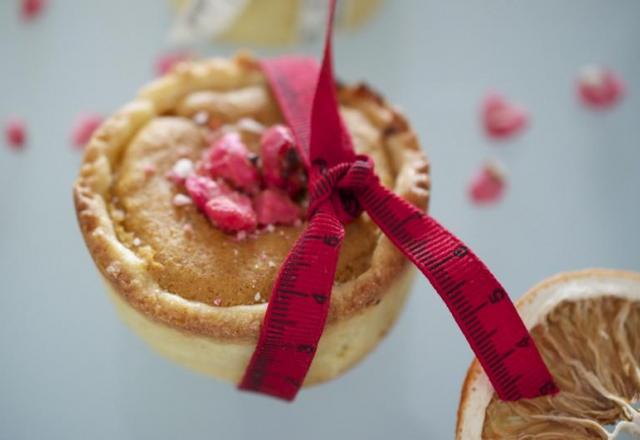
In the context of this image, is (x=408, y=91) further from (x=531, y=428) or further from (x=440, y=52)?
(x=531, y=428)

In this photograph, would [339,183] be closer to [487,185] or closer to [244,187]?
[244,187]

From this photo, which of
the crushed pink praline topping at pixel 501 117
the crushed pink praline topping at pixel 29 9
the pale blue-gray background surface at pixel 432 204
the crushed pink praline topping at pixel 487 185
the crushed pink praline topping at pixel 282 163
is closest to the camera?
the crushed pink praline topping at pixel 282 163

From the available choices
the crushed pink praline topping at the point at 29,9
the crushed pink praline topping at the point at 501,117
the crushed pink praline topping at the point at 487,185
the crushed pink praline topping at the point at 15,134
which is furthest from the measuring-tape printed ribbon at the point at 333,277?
the crushed pink praline topping at the point at 29,9

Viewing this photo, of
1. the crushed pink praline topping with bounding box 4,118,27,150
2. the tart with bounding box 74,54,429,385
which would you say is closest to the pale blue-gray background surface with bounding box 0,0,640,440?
the crushed pink praline topping with bounding box 4,118,27,150

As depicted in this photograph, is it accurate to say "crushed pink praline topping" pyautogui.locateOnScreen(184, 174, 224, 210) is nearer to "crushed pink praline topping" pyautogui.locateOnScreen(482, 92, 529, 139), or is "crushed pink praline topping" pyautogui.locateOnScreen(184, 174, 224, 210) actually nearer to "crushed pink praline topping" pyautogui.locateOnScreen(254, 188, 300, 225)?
"crushed pink praline topping" pyautogui.locateOnScreen(254, 188, 300, 225)

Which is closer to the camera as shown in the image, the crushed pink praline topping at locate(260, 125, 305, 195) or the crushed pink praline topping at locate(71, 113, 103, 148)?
the crushed pink praline topping at locate(260, 125, 305, 195)

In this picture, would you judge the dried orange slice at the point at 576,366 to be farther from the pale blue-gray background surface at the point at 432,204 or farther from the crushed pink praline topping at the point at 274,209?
the crushed pink praline topping at the point at 274,209

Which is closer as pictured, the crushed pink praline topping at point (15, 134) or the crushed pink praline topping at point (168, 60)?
the crushed pink praline topping at point (15, 134)

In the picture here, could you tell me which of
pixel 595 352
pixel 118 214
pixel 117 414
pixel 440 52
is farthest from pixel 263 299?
pixel 440 52
